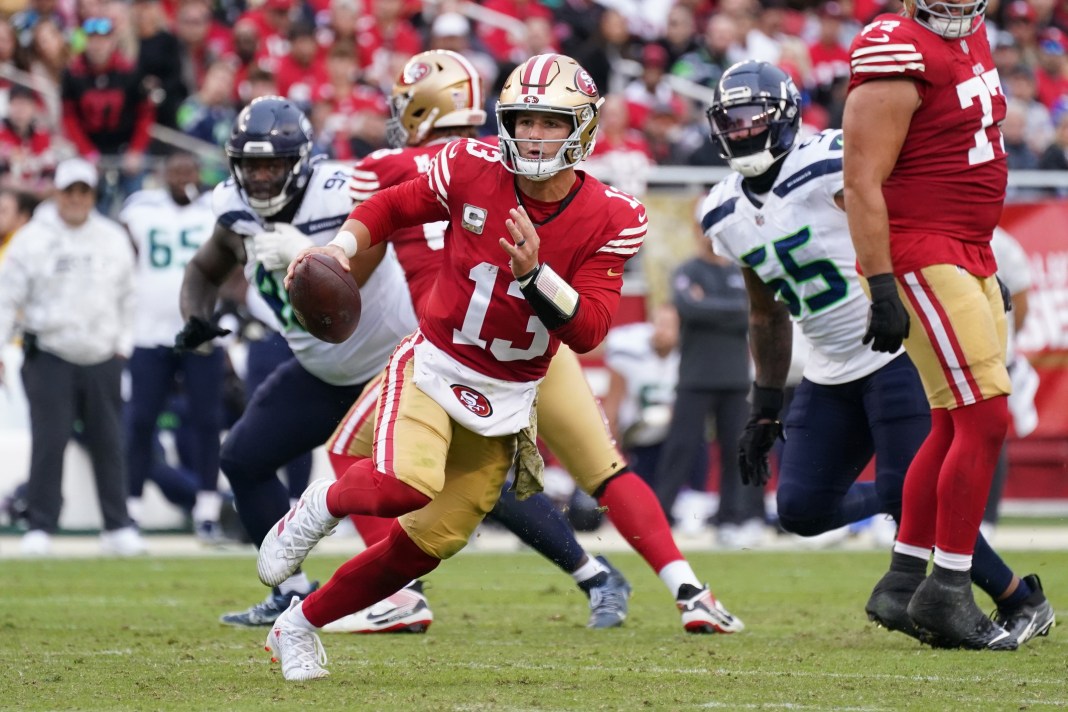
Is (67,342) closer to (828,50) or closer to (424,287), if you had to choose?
(424,287)

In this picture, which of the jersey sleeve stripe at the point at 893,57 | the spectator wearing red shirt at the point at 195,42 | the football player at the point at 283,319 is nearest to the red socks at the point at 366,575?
the football player at the point at 283,319

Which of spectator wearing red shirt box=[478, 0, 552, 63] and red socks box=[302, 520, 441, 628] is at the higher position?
spectator wearing red shirt box=[478, 0, 552, 63]

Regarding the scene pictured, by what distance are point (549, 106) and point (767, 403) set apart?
166cm

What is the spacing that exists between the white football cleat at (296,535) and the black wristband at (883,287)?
157cm

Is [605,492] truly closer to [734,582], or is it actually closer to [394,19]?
[734,582]

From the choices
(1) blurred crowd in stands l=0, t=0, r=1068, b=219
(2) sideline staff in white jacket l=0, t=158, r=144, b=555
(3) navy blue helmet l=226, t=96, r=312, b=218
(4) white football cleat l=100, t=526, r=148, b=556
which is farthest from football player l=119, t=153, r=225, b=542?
(3) navy blue helmet l=226, t=96, r=312, b=218

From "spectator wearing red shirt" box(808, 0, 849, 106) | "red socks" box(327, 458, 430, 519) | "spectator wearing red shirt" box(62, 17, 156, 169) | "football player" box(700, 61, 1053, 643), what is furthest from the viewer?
"spectator wearing red shirt" box(808, 0, 849, 106)

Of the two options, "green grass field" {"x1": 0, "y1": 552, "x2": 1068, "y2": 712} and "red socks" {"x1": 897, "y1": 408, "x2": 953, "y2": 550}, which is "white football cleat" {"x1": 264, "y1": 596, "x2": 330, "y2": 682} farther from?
"red socks" {"x1": 897, "y1": 408, "x2": 953, "y2": 550}

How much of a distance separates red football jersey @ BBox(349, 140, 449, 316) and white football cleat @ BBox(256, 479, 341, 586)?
127 centimetres

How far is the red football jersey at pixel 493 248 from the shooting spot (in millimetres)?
4594

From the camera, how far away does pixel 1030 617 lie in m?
5.21

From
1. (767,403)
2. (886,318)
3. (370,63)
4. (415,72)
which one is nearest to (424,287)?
(415,72)

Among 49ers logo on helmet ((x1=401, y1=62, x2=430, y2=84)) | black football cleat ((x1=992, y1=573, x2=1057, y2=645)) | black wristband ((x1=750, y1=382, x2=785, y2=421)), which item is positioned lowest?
black football cleat ((x1=992, y1=573, x2=1057, y2=645))

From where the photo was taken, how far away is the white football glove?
5648 mm
